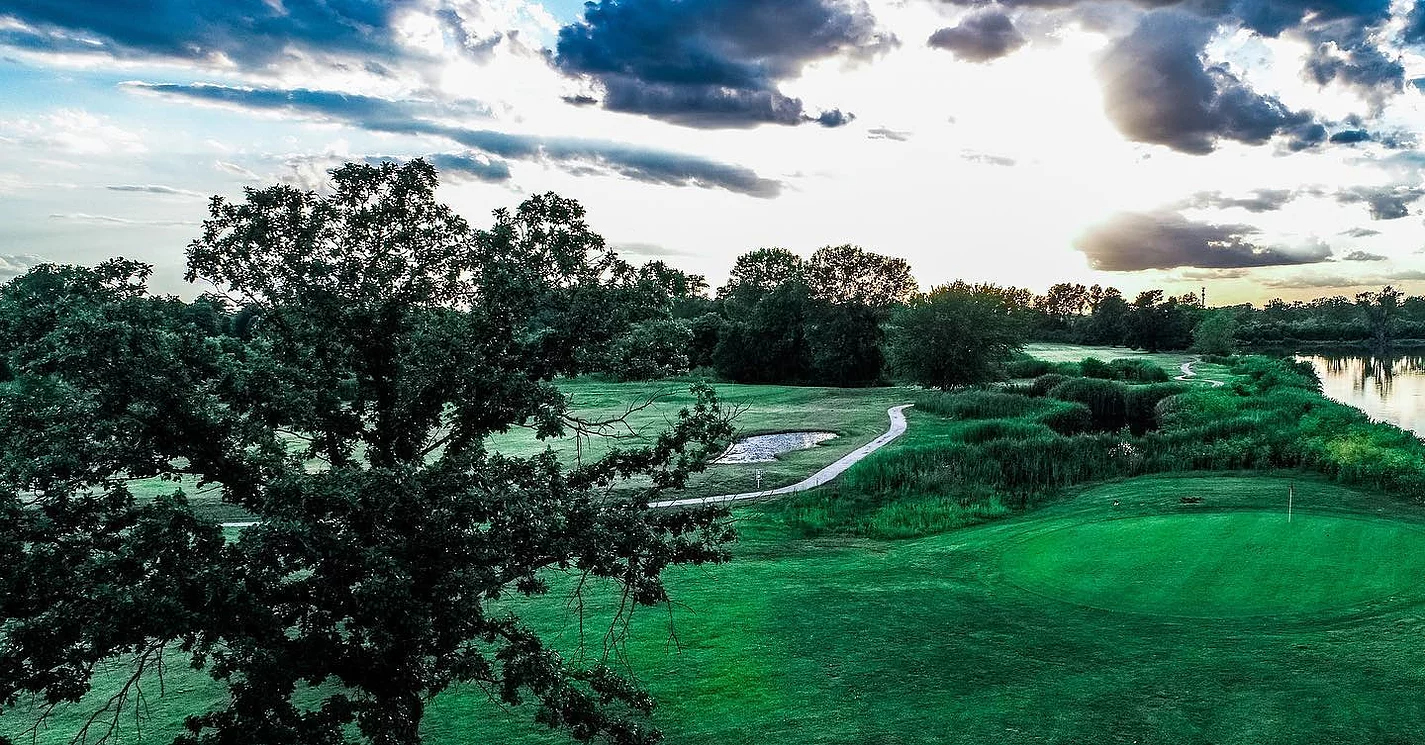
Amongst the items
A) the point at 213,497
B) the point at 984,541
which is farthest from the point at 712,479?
the point at 213,497

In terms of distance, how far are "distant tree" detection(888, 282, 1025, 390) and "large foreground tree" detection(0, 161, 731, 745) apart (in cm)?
4899

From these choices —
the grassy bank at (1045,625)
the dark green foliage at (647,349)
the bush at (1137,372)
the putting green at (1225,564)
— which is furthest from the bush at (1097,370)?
the dark green foliage at (647,349)

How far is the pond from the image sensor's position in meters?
34.3

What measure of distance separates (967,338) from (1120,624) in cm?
4539

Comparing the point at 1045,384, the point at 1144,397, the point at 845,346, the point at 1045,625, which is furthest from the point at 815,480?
the point at 845,346

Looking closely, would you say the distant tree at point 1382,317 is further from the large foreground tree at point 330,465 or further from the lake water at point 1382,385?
the large foreground tree at point 330,465

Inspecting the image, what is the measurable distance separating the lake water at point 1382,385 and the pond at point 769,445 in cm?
3061

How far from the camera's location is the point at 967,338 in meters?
55.7

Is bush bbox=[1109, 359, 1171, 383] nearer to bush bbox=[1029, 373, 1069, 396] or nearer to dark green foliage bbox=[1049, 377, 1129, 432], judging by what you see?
bush bbox=[1029, 373, 1069, 396]

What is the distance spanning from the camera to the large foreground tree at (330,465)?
21.4 ft

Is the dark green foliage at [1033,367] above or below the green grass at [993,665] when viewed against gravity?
above

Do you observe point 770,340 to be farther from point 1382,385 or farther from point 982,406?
point 1382,385

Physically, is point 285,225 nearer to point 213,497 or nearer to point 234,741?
point 234,741

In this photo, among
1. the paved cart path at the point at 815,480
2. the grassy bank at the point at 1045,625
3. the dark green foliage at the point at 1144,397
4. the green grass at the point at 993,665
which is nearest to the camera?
the green grass at the point at 993,665
